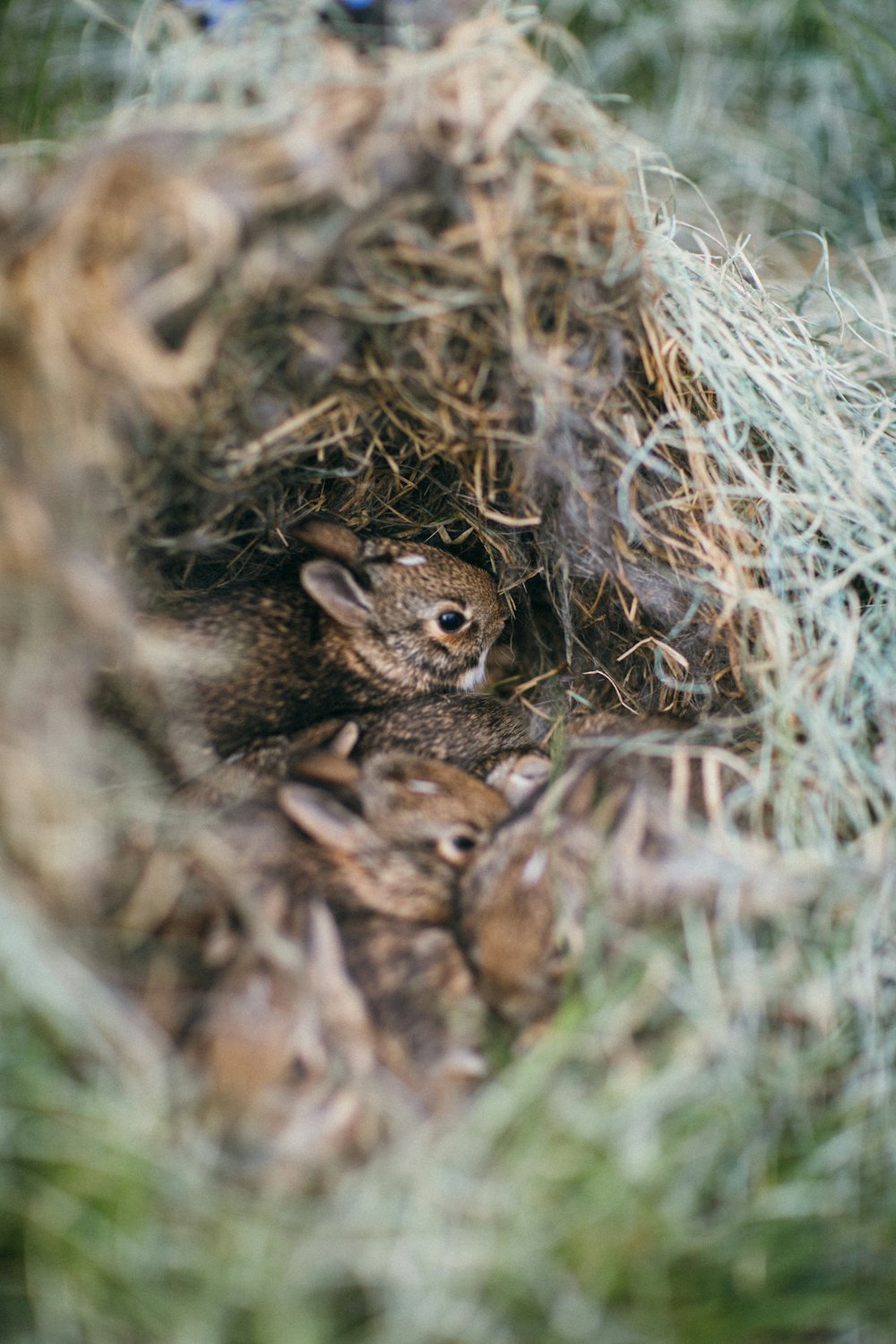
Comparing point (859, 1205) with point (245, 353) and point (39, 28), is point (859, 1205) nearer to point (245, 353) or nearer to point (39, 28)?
point (245, 353)

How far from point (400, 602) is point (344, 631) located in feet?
0.64

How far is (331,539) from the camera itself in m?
3.14

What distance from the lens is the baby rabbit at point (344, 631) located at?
2.95m

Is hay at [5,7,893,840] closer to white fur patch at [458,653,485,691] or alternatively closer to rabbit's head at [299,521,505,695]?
rabbit's head at [299,521,505,695]

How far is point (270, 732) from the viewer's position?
9.78 ft

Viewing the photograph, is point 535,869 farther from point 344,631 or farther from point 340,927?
point 344,631

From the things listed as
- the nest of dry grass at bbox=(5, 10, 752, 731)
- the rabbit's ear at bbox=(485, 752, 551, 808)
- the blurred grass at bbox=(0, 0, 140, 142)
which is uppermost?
the blurred grass at bbox=(0, 0, 140, 142)

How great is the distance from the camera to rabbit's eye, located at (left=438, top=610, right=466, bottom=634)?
3293mm

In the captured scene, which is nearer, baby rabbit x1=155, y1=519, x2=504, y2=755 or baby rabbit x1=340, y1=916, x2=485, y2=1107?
baby rabbit x1=340, y1=916, x2=485, y2=1107

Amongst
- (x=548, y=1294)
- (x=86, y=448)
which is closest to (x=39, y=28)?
(x=86, y=448)

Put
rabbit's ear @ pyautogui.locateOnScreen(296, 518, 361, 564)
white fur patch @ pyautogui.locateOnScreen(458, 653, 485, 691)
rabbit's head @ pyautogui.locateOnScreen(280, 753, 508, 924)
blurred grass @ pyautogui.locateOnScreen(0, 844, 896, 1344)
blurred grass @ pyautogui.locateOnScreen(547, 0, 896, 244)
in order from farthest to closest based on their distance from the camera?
blurred grass @ pyautogui.locateOnScreen(547, 0, 896, 244) < white fur patch @ pyautogui.locateOnScreen(458, 653, 485, 691) < rabbit's ear @ pyautogui.locateOnScreen(296, 518, 361, 564) < rabbit's head @ pyautogui.locateOnScreen(280, 753, 508, 924) < blurred grass @ pyautogui.locateOnScreen(0, 844, 896, 1344)

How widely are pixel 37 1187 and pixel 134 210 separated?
5.42 ft

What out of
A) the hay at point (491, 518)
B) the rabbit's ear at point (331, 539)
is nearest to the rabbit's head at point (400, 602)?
the rabbit's ear at point (331, 539)

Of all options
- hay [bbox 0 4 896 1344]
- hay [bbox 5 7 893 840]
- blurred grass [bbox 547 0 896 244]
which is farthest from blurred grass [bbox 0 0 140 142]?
blurred grass [bbox 547 0 896 244]
